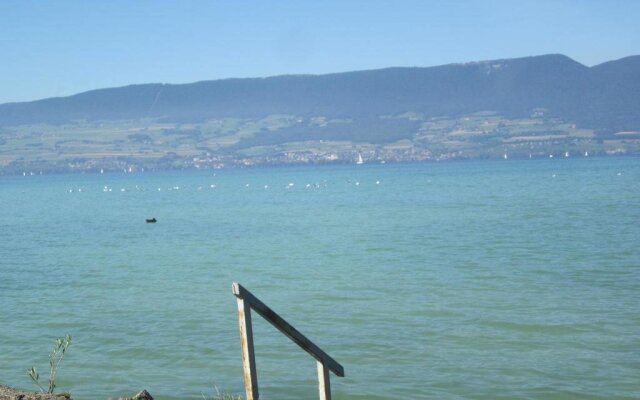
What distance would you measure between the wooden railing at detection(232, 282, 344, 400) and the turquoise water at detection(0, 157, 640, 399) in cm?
489

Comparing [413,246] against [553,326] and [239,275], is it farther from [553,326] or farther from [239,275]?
[553,326]

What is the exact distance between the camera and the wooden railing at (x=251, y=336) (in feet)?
30.6

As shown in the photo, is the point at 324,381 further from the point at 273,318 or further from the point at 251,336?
the point at 273,318

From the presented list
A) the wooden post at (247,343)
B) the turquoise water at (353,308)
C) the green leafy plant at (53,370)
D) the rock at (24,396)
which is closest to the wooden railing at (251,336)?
the wooden post at (247,343)

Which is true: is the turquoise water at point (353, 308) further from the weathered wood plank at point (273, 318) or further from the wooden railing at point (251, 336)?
the weathered wood plank at point (273, 318)

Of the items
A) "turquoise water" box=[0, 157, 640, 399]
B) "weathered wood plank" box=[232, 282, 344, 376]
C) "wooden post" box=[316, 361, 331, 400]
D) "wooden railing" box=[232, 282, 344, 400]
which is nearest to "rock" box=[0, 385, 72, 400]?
"turquoise water" box=[0, 157, 640, 399]

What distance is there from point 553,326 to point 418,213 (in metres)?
39.6

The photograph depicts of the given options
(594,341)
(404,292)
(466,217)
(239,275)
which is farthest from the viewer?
(466,217)

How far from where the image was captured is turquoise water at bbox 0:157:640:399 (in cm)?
1616

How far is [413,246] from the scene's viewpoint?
37.8m

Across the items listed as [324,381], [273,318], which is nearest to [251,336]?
[273,318]

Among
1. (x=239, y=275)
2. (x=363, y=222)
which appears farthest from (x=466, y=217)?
(x=239, y=275)

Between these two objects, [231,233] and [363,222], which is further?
[363,222]

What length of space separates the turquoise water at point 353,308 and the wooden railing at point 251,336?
4885 mm
